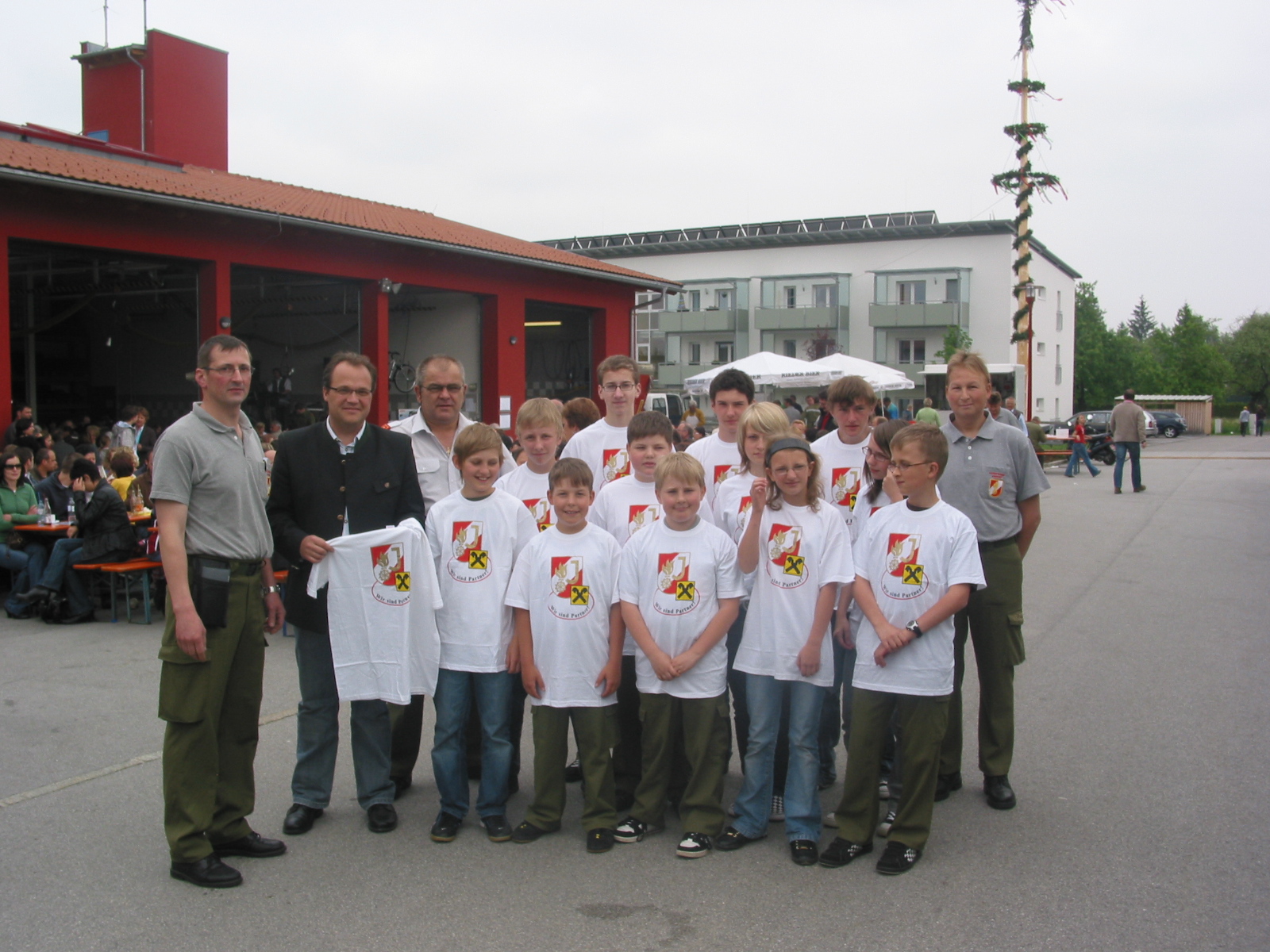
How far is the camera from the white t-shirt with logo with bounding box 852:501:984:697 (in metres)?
4.03

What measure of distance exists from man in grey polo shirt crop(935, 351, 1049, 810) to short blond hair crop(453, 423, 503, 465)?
2.09 m

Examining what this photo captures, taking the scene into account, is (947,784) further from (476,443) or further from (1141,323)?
(1141,323)

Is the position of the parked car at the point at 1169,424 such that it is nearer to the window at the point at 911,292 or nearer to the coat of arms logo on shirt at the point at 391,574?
the window at the point at 911,292

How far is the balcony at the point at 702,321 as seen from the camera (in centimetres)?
6200

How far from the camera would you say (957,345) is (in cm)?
5334

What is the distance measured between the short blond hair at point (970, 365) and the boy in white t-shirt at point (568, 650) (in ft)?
6.06

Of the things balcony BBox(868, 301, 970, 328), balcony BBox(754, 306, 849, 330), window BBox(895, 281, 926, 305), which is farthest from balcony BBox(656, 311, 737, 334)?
window BBox(895, 281, 926, 305)

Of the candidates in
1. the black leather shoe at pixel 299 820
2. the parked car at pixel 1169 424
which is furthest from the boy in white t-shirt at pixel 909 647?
the parked car at pixel 1169 424

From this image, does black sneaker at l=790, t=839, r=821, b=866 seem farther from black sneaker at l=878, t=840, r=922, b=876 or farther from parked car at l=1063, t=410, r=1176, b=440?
parked car at l=1063, t=410, r=1176, b=440

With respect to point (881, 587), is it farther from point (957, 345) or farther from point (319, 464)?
point (957, 345)

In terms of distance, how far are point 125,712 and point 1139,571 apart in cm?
1002

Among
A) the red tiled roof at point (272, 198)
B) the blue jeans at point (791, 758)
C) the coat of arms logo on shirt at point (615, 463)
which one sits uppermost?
the red tiled roof at point (272, 198)

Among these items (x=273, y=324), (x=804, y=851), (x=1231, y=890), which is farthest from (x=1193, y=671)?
(x=273, y=324)

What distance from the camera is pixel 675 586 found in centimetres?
422
